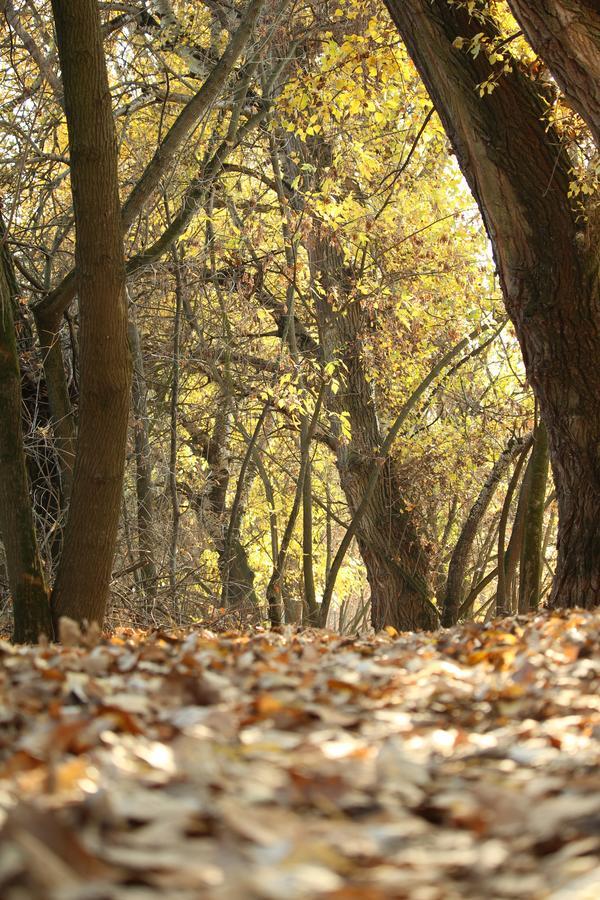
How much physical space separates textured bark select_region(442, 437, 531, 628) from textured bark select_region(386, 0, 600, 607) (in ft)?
16.3

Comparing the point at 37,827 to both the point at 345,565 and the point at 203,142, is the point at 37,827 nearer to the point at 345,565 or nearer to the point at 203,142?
the point at 203,142

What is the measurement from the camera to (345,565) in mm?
18844

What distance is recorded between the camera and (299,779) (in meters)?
1.61

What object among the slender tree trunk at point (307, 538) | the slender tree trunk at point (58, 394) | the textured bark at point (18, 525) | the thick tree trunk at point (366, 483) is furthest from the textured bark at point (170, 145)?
the thick tree trunk at point (366, 483)

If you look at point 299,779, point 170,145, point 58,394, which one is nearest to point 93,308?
point 170,145

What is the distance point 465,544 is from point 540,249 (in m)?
5.67

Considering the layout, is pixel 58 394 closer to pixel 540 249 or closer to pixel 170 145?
pixel 170 145

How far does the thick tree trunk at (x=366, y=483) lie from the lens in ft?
32.8

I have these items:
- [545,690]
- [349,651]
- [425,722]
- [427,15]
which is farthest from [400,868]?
[427,15]

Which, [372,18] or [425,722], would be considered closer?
[425,722]

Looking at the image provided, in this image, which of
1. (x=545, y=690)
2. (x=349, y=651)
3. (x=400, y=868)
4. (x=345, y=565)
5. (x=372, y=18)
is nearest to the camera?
(x=400, y=868)

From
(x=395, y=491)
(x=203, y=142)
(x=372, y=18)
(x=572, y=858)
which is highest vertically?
(x=372, y=18)

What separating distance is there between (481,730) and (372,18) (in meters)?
7.17

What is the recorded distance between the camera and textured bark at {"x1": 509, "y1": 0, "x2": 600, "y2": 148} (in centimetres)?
459
